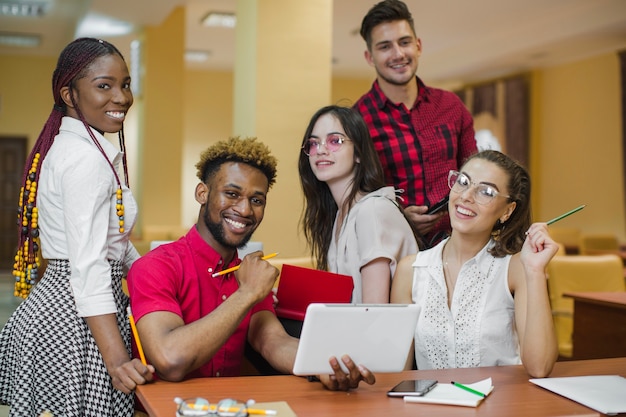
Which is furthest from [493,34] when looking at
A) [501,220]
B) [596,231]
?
[501,220]

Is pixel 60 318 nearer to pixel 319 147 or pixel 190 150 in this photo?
pixel 319 147

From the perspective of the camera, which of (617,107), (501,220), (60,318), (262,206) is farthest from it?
(617,107)

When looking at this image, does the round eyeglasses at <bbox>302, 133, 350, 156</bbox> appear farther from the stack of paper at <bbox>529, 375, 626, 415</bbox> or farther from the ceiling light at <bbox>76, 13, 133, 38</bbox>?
the ceiling light at <bbox>76, 13, 133, 38</bbox>

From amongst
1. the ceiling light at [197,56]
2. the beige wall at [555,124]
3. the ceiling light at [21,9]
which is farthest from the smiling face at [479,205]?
the ceiling light at [197,56]

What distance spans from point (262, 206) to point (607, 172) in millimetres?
9133

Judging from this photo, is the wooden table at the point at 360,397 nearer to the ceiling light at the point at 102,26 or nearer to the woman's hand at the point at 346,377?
the woman's hand at the point at 346,377

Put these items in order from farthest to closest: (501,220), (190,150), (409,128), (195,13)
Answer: (190,150) → (195,13) → (409,128) → (501,220)

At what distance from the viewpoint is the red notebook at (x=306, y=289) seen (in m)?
2.44

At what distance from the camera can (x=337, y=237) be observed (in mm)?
2881

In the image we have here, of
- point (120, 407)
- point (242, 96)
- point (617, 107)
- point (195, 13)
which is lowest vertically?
point (120, 407)

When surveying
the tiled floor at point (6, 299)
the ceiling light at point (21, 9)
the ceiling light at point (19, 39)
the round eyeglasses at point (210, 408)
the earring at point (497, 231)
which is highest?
the ceiling light at point (19, 39)

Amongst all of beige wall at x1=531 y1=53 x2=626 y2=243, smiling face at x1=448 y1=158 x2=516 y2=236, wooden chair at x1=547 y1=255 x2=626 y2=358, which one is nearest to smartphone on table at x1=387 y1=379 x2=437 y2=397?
smiling face at x1=448 y1=158 x2=516 y2=236

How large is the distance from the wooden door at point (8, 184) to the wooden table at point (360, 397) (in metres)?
11.9

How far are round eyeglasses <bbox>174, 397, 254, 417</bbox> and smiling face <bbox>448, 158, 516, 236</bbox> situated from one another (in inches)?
42.6
